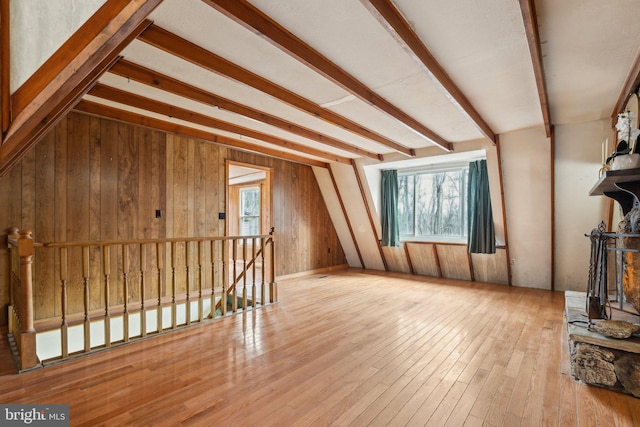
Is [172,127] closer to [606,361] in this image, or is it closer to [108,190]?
[108,190]

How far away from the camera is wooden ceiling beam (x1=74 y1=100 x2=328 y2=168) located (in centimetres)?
339

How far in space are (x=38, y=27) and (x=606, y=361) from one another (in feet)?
12.6

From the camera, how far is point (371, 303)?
4.25 m

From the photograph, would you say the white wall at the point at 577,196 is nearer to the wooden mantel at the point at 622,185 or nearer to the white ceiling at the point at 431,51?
the white ceiling at the point at 431,51

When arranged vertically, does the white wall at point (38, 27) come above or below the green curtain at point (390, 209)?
above

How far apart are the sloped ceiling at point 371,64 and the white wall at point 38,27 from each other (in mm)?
523

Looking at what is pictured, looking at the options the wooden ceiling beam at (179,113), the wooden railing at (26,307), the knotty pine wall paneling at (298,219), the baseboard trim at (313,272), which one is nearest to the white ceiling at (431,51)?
the wooden ceiling beam at (179,113)

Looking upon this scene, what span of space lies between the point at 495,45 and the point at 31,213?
14.9ft

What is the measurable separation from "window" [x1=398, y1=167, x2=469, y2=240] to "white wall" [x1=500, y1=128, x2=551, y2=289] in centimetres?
97

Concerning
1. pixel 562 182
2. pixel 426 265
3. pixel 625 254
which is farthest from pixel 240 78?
pixel 426 265

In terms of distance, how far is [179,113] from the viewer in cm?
345

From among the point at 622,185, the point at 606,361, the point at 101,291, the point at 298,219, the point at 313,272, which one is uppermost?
the point at 622,185

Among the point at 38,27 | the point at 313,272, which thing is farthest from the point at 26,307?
the point at 313,272

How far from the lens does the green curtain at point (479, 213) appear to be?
504 centimetres
